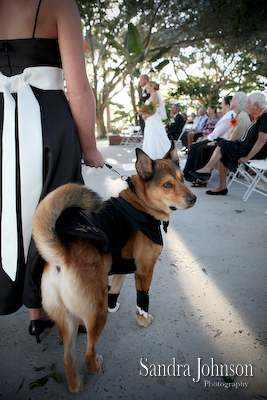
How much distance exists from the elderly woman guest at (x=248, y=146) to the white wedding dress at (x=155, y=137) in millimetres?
1872

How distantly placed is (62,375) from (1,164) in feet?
4.35

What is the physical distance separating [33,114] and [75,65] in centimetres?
35

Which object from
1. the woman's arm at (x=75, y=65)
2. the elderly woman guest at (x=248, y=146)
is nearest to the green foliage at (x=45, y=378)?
the woman's arm at (x=75, y=65)

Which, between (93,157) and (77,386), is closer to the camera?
(77,386)

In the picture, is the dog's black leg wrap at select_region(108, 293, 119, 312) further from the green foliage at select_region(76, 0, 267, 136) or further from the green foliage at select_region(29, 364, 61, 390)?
the green foliage at select_region(76, 0, 267, 136)

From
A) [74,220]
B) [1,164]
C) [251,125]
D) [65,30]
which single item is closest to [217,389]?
[74,220]

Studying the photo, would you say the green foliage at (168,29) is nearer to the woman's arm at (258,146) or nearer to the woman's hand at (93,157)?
the woman's arm at (258,146)

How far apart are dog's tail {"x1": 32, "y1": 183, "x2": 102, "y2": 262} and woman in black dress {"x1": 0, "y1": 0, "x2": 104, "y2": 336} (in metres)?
0.17

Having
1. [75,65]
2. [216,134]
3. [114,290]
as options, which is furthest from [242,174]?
[75,65]

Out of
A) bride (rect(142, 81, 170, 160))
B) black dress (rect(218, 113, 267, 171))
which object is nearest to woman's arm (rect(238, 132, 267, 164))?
black dress (rect(218, 113, 267, 171))

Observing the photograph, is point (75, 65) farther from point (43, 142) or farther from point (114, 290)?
point (114, 290)

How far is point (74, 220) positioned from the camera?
3.99 ft

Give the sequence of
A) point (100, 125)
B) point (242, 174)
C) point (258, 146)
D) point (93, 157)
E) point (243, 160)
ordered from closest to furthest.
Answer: point (93, 157) < point (258, 146) < point (243, 160) < point (242, 174) < point (100, 125)

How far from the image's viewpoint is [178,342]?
1.65 meters
